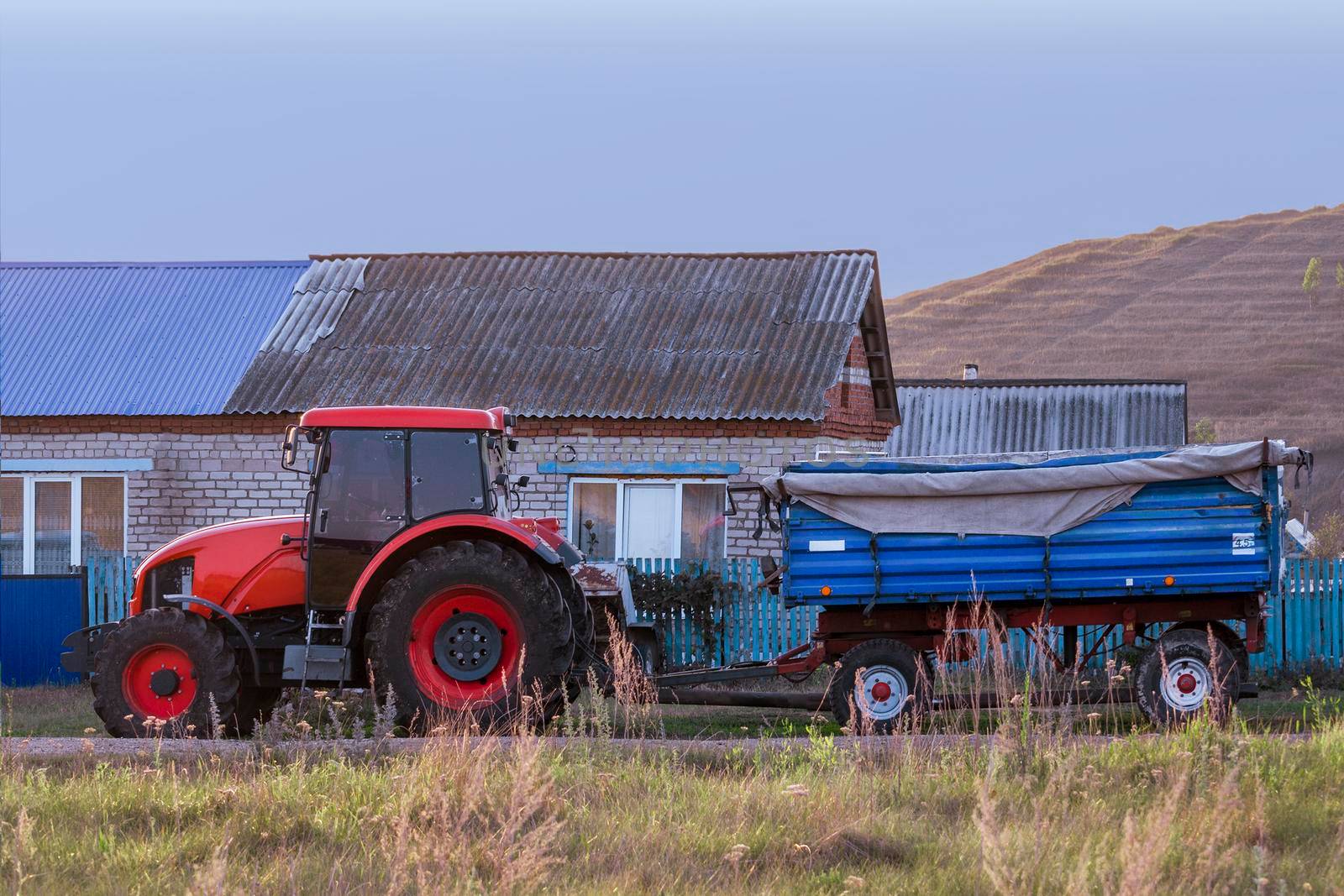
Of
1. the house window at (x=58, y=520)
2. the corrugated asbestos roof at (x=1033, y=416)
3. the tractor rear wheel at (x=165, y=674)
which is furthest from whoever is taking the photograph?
the corrugated asbestos roof at (x=1033, y=416)

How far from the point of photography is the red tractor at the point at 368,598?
9.66 m

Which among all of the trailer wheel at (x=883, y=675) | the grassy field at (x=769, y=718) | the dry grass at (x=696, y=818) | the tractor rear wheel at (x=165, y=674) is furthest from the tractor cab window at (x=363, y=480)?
the trailer wheel at (x=883, y=675)

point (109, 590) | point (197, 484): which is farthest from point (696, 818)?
point (197, 484)

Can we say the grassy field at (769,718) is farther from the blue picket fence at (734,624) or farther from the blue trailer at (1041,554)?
the blue picket fence at (734,624)

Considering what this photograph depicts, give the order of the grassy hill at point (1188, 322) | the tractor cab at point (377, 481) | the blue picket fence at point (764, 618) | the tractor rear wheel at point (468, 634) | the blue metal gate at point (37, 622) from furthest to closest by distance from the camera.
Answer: the grassy hill at point (1188, 322)
the blue metal gate at point (37, 622)
the blue picket fence at point (764, 618)
the tractor cab at point (377, 481)
the tractor rear wheel at point (468, 634)

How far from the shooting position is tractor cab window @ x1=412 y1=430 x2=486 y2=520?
10250 mm

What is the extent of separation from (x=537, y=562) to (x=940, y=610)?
297cm

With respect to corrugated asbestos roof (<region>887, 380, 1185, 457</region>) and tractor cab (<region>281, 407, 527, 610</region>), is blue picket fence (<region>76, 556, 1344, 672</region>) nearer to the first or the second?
tractor cab (<region>281, 407, 527, 610</region>)

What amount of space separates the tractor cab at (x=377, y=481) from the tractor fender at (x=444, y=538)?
0.75ft

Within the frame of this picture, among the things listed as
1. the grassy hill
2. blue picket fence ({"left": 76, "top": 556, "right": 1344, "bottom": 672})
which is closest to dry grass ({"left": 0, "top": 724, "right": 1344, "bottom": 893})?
blue picket fence ({"left": 76, "top": 556, "right": 1344, "bottom": 672})

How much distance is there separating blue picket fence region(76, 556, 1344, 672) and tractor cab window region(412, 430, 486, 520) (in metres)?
5.03

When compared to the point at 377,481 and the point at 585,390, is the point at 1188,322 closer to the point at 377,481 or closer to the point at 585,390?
the point at 585,390

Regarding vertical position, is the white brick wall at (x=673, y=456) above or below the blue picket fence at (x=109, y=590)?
above

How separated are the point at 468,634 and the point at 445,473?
46.3 inches
